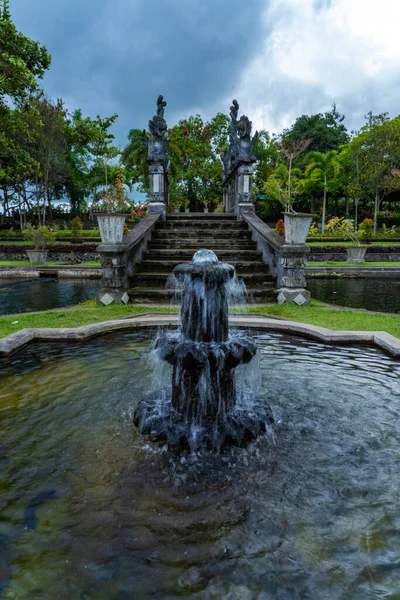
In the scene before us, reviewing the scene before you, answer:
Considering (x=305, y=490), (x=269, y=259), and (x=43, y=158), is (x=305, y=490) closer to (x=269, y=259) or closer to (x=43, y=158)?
(x=269, y=259)

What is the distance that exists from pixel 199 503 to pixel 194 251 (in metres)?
8.28

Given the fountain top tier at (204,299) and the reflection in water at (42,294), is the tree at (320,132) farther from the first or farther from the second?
the fountain top tier at (204,299)

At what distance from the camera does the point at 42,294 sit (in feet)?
39.2

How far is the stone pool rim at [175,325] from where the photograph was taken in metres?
5.41

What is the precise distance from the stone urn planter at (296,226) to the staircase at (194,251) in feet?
4.09

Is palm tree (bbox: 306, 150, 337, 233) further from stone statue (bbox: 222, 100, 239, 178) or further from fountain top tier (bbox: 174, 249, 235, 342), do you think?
fountain top tier (bbox: 174, 249, 235, 342)


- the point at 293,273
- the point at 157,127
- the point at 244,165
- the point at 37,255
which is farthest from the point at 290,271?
the point at 37,255

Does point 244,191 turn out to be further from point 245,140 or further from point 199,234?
point 199,234

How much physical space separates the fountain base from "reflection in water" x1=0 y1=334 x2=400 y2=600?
11 cm

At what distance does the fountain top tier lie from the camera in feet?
10.6

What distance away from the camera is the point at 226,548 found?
2.07 metres

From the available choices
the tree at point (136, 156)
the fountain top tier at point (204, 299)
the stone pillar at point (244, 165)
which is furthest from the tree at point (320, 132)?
the fountain top tier at point (204, 299)

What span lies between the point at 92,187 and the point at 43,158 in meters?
11.1

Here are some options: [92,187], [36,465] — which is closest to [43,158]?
[92,187]
